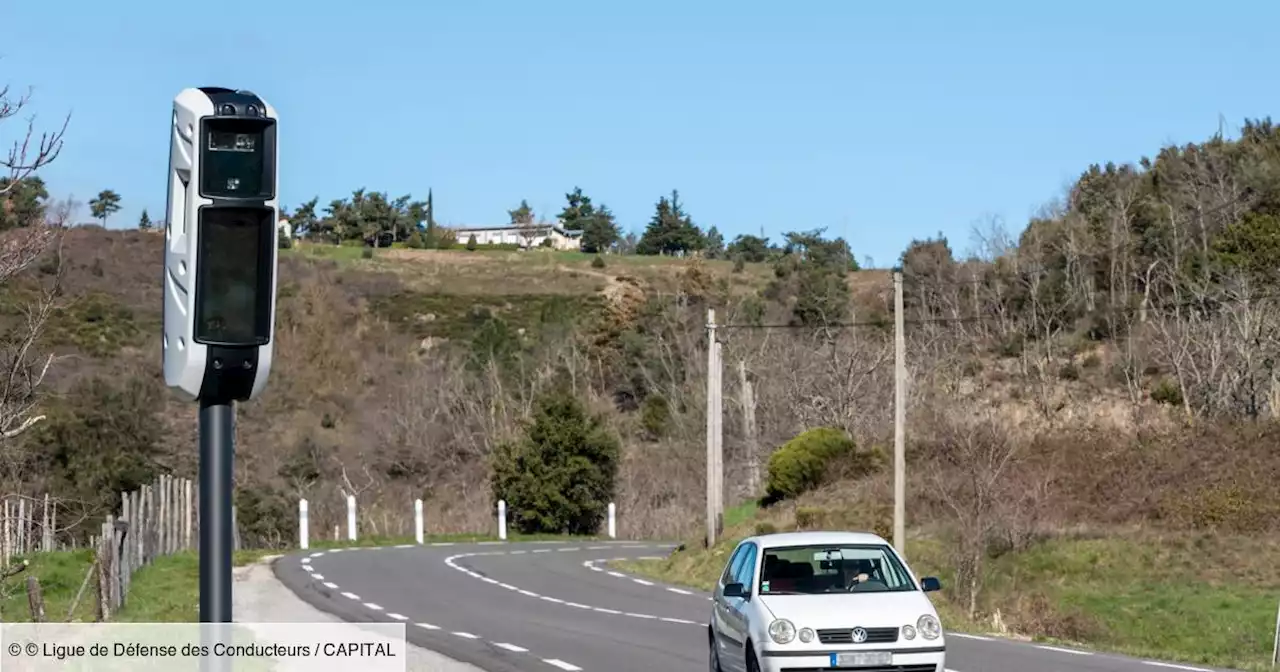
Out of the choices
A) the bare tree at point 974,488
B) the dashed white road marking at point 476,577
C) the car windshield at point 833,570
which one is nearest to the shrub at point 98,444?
the dashed white road marking at point 476,577

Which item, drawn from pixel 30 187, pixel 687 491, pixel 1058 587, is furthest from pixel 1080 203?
pixel 30 187

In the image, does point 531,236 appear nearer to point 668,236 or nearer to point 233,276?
point 668,236

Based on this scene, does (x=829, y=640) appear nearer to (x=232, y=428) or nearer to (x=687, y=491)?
(x=232, y=428)

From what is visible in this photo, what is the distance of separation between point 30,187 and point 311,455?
63633 millimetres

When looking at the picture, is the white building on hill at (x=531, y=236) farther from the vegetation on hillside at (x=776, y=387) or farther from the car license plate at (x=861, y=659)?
the car license plate at (x=861, y=659)

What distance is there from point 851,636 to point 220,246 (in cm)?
918

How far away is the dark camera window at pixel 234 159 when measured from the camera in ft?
16.0

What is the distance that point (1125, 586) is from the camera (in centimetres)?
3472

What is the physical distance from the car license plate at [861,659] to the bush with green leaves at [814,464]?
108 feet

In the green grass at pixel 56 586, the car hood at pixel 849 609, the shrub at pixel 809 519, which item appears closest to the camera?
the car hood at pixel 849 609

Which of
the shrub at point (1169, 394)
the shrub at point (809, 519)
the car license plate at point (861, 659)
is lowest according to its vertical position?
the shrub at point (809, 519)

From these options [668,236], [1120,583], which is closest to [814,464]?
[1120,583]

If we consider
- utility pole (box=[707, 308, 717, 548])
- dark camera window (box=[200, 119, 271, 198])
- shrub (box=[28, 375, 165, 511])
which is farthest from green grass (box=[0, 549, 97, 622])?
shrub (box=[28, 375, 165, 511])

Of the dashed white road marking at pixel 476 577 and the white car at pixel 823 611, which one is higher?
the white car at pixel 823 611
